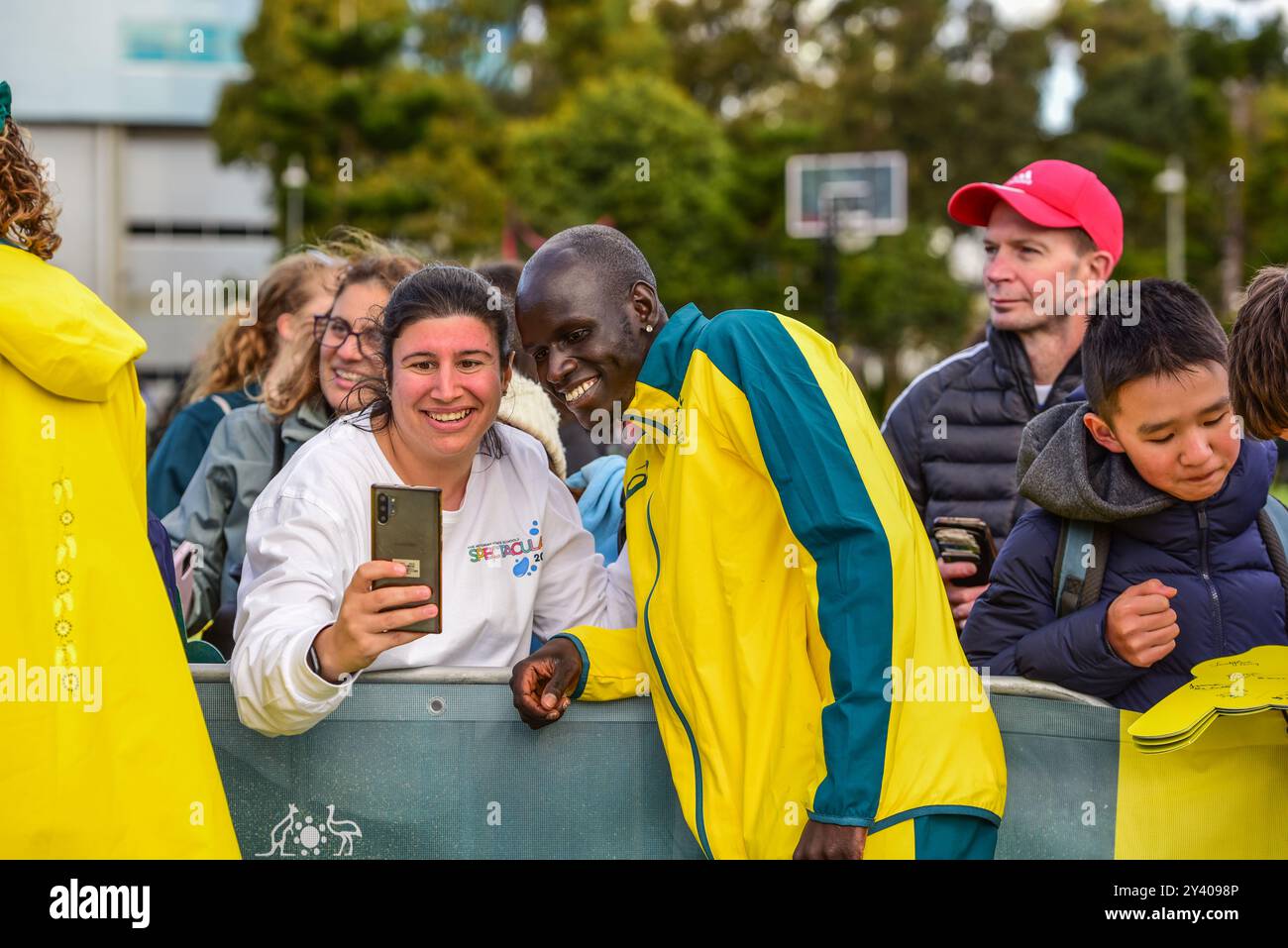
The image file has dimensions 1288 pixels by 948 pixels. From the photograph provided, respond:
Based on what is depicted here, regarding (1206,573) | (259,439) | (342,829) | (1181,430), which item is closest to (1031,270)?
(1181,430)

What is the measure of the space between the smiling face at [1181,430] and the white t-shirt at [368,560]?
1.11m

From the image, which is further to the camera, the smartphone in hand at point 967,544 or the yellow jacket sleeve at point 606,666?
the smartphone in hand at point 967,544

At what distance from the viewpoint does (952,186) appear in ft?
144

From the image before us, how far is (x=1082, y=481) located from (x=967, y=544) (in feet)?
2.47

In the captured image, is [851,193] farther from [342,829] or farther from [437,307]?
[342,829]

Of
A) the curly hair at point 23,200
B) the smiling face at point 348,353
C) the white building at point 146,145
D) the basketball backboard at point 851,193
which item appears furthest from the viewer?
the white building at point 146,145

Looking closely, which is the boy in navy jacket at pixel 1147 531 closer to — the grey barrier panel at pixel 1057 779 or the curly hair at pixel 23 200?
the grey barrier panel at pixel 1057 779

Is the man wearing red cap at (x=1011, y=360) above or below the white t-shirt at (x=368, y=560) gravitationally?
above

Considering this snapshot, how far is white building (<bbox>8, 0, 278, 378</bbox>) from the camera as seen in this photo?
4519cm

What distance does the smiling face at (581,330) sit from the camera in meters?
2.98

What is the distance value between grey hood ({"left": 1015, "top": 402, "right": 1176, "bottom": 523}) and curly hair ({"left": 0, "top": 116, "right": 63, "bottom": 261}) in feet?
6.24

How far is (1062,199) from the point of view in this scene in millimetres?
4492

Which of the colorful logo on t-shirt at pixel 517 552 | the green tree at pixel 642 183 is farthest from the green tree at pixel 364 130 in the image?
the colorful logo on t-shirt at pixel 517 552

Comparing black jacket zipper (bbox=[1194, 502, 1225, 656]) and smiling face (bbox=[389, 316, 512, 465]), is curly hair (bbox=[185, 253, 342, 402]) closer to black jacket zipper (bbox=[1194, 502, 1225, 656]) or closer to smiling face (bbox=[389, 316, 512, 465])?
smiling face (bbox=[389, 316, 512, 465])
